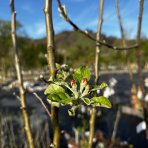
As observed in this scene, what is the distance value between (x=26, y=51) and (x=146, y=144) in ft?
94.3

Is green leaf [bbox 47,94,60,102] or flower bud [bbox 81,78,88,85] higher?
flower bud [bbox 81,78,88,85]

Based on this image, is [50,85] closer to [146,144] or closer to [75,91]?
[75,91]

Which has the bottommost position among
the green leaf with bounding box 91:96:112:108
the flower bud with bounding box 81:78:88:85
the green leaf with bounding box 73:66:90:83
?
the green leaf with bounding box 91:96:112:108

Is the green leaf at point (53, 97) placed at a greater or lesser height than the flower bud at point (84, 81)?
lesser

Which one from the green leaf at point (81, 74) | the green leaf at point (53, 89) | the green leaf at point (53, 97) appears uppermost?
the green leaf at point (81, 74)

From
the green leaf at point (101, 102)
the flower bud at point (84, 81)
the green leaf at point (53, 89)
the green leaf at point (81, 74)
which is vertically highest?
the green leaf at point (81, 74)

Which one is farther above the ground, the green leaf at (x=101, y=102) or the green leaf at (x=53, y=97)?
the green leaf at (x=53, y=97)

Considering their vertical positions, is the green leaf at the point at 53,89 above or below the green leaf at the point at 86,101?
above

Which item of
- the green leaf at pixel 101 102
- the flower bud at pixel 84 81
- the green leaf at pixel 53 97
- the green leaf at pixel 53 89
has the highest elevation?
the flower bud at pixel 84 81

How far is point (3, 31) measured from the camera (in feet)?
112

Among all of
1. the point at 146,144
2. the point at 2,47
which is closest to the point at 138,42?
the point at 146,144

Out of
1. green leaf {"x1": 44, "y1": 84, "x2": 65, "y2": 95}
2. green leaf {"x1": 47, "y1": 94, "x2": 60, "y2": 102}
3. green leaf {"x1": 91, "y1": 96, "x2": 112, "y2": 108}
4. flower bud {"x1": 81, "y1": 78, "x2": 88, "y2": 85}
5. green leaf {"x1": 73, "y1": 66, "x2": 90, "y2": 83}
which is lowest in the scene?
green leaf {"x1": 91, "y1": 96, "x2": 112, "y2": 108}

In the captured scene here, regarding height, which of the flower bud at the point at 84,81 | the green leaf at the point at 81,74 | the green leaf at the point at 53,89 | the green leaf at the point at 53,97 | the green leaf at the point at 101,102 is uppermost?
the green leaf at the point at 81,74

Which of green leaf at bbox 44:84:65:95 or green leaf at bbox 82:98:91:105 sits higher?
green leaf at bbox 44:84:65:95
